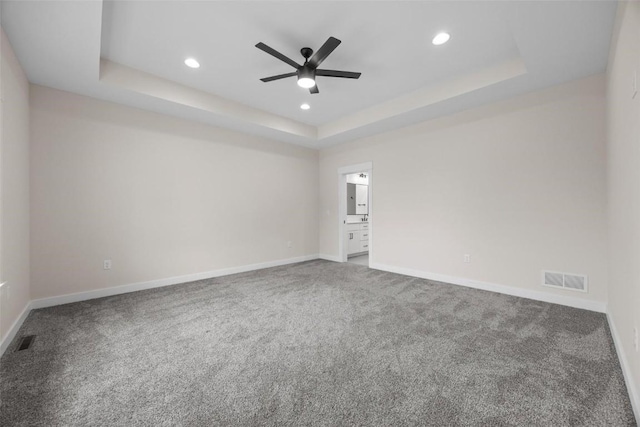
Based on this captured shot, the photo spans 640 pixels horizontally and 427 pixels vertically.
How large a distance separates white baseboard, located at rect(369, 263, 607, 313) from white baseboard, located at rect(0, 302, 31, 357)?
4597 millimetres

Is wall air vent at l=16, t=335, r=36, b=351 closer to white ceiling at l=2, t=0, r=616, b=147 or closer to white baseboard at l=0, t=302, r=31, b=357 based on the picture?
white baseboard at l=0, t=302, r=31, b=357

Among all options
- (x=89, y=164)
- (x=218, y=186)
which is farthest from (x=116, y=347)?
(x=218, y=186)

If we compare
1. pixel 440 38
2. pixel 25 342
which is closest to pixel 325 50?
pixel 440 38

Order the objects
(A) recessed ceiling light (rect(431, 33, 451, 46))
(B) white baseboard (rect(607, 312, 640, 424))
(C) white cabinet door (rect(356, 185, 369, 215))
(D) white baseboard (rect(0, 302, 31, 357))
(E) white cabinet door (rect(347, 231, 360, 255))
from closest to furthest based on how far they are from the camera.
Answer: (B) white baseboard (rect(607, 312, 640, 424)) → (D) white baseboard (rect(0, 302, 31, 357)) → (A) recessed ceiling light (rect(431, 33, 451, 46)) → (E) white cabinet door (rect(347, 231, 360, 255)) → (C) white cabinet door (rect(356, 185, 369, 215))

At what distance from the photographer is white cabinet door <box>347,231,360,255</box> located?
635 centimetres

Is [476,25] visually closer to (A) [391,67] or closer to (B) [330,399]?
(A) [391,67]

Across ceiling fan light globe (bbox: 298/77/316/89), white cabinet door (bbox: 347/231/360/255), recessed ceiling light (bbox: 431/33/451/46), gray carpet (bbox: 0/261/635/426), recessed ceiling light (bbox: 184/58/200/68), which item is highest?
recessed ceiling light (bbox: 431/33/451/46)

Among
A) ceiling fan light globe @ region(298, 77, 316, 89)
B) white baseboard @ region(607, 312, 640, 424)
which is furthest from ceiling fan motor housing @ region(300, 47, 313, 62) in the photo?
white baseboard @ region(607, 312, 640, 424)

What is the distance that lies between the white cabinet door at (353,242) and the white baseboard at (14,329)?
519cm

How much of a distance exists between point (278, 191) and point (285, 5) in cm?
348

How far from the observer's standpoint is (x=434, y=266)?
13.6 ft

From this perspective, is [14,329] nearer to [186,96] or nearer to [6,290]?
[6,290]

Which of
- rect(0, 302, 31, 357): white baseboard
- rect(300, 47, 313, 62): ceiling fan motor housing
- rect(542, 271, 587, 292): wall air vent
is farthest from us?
rect(542, 271, 587, 292): wall air vent

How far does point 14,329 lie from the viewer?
2334 millimetres
